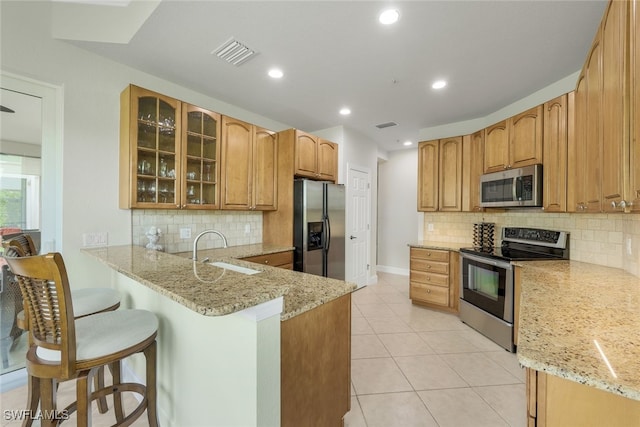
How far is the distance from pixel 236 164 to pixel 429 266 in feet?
9.08

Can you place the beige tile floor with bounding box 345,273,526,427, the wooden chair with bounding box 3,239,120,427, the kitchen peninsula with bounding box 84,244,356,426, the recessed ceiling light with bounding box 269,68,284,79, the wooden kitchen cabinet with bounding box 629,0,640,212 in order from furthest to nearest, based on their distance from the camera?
1. the recessed ceiling light with bounding box 269,68,284,79
2. the beige tile floor with bounding box 345,273,526,427
3. the wooden chair with bounding box 3,239,120,427
4. the wooden kitchen cabinet with bounding box 629,0,640,212
5. the kitchen peninsula with bounding box 84,244,356,426

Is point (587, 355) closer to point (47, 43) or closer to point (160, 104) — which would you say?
point (160, 104)

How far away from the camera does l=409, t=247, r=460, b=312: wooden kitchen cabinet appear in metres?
3.34

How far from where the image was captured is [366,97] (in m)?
3.07

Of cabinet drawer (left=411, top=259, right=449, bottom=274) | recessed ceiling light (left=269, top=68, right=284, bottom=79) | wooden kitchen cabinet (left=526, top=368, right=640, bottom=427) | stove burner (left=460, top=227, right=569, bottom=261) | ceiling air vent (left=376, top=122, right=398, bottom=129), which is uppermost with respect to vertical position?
recessed ceiling light (left=269, top=68, right=284, bottom=79)

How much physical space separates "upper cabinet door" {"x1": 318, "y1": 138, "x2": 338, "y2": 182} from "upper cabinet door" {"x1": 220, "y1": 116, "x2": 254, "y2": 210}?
101cm

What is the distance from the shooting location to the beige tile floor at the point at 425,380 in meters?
1.71

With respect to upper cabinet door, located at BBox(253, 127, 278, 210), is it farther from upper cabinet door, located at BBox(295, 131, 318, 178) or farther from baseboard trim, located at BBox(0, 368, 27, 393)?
baseboard trim, located at BBox(0, 368, 27, 393)

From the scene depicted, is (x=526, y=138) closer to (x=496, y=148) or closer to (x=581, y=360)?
(x=496, y=148)

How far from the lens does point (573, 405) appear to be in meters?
0.81

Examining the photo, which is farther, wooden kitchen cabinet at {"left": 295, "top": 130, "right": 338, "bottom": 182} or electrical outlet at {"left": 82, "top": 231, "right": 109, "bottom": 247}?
wooden kitchen cabinet at {"left": 295, "top": 130, "right": 338, "bottom": 182}

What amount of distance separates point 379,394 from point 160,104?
3.08 meters

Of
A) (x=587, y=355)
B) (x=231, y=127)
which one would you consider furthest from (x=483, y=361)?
(x=231, y=127)

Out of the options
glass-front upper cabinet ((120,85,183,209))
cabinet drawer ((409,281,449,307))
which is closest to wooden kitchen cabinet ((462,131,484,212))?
cabinet drawer ((409,281,449,307))
